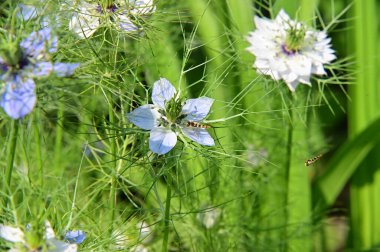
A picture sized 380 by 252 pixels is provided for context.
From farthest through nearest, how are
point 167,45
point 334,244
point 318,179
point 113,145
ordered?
point 334,244, point 318,179, point 167,45, point 113,145

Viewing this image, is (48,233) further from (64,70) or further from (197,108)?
(197,108)

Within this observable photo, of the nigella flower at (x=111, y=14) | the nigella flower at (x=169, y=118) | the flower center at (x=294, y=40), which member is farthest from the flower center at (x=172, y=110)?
the flower center at (x=294, y=40)

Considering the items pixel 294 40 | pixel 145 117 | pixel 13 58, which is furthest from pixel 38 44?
pixel 294 40

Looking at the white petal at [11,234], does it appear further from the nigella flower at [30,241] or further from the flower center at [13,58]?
the flower center at [13,58]

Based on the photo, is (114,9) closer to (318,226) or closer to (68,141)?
(68,141)

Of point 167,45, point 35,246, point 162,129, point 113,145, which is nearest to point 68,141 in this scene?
point 167,45

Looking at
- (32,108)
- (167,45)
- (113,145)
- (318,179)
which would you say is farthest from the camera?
(318,179)

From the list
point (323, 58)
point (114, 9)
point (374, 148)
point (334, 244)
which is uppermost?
point (114, 9)
